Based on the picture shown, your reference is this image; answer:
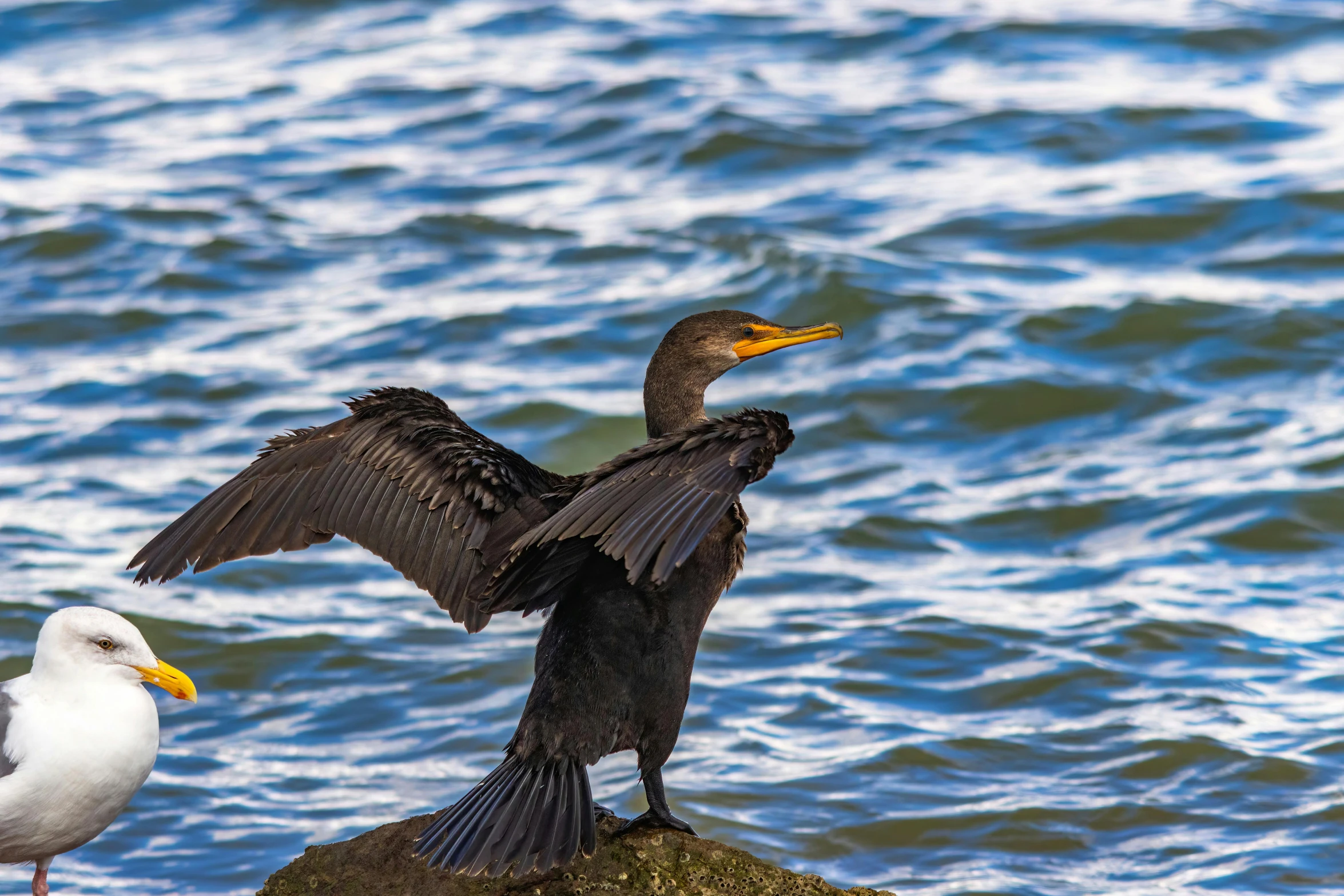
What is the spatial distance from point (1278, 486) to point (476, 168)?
6.68 m

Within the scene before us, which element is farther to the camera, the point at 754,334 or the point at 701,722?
the point at 701,722

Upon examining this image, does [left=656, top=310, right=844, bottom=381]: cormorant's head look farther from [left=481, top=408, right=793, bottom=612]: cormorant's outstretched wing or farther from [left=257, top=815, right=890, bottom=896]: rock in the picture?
[left=257, top=815, right=890, bottom=896]: rock

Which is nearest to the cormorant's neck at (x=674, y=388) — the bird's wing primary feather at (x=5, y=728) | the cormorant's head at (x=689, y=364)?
the cormorant's head at (x=689, y=364)

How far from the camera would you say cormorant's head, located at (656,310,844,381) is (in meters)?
4.70

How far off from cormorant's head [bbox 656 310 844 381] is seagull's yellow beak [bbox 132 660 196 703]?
155cm

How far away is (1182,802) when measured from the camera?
624 centimetres

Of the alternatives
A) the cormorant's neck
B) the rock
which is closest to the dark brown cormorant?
the cormorant's neck

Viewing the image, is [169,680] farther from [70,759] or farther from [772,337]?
[772,337]

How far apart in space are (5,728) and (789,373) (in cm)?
665

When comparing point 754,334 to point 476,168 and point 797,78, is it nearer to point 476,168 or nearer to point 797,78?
point 476,168

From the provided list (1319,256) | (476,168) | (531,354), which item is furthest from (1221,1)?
(531,354)

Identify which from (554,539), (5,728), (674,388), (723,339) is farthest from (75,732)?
(723,339)

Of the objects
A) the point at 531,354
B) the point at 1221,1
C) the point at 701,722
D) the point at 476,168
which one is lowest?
the point at 701,722

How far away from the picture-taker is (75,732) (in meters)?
4.04
